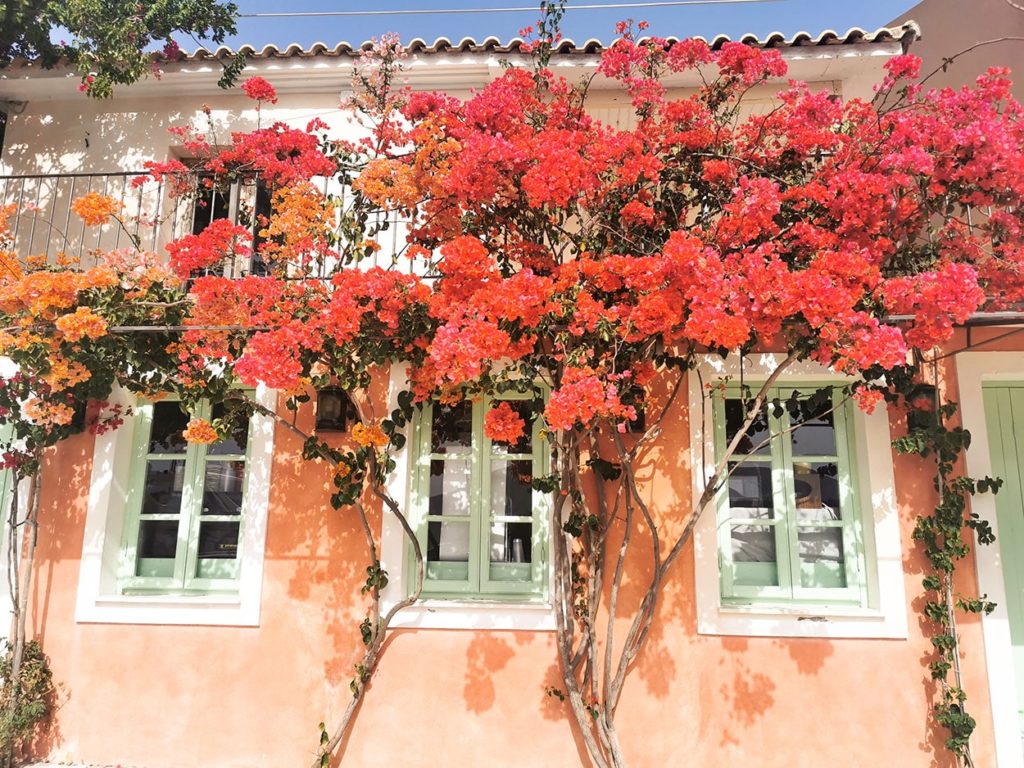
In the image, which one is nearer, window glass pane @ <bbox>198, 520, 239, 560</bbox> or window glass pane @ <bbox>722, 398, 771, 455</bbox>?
window glass pane @ <bbox>722, 398, 771, 455</bbox>

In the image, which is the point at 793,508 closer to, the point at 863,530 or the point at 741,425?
the point at 863,530

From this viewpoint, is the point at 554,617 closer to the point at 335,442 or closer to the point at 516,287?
the point at 335,442

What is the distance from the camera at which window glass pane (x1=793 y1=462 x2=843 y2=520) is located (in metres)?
5.05

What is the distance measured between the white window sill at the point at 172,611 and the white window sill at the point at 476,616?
3.72 ft

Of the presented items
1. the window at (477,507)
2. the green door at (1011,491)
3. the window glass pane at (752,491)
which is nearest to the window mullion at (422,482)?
the window at (477,507)

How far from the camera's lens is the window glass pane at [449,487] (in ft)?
17.2

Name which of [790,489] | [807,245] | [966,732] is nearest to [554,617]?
[790,489]

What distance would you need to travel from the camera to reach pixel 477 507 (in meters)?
5.16

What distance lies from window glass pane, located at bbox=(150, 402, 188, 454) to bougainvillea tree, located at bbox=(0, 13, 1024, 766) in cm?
36

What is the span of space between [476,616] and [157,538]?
278 cm

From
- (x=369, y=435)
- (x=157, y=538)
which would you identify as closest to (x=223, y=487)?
(x=157, y=538)

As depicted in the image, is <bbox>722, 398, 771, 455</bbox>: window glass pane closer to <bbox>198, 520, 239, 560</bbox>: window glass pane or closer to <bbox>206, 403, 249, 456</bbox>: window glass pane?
<bbox>206, 403, 249, 456</bbox>: window glass pane

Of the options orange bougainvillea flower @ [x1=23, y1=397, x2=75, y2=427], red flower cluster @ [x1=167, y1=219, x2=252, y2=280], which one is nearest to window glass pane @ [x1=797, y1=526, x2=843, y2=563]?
red flower cluster @ [x1=167, y1=219, x2=252, y2=280]

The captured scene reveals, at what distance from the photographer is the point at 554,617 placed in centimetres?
486
